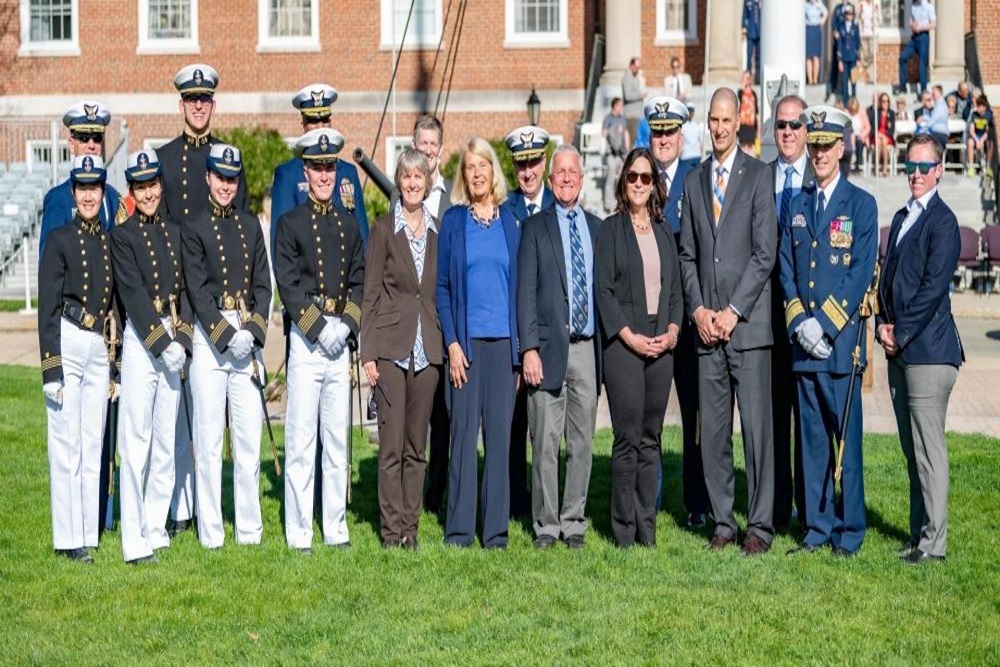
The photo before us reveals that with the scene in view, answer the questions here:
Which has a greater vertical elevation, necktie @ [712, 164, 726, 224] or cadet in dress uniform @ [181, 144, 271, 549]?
necktie @ [712, 164, 726, 224]

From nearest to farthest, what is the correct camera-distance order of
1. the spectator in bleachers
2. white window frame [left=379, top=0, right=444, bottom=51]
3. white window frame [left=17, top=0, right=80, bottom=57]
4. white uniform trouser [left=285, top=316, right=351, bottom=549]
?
1. white uniform trouser [left=285, top=316, right=351, bottom=549]
2. the spectator in bleachers
3. white window frame [left=379, top=0, right=444, bottom=51]
4. white window frame [left=17, top=0, right=80, bottom=57]

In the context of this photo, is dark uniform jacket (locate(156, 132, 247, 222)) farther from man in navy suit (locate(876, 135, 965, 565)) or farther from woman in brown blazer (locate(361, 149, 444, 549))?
man in navy suit (locate(876, 135, 965, 565))

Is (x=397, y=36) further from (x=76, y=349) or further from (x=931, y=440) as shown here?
(x=931, y=440)

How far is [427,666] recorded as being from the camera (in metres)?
7.36

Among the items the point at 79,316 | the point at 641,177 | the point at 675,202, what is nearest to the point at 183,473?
the point at 79,316

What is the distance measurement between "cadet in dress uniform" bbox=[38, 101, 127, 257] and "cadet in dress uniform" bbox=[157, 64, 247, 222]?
329 mm

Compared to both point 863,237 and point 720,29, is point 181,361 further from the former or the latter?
point 720,29

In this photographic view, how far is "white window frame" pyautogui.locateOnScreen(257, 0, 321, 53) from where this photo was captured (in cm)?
3500

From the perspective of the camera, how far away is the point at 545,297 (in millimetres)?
9414

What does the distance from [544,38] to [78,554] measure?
86.5ft

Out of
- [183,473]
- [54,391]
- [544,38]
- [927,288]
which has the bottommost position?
[183,473]

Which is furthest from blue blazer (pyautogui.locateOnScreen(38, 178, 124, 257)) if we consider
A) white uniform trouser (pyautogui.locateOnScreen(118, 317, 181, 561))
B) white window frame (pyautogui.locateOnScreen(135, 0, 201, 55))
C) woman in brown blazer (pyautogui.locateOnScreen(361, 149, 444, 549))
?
white window frame (pyautogui.locateOnScreen(135, 0, 201, 55))

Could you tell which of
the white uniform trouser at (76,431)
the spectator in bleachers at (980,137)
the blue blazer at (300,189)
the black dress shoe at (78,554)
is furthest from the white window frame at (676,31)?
the black dress shoe at (78,554)

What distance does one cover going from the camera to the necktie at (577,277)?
945 cm
